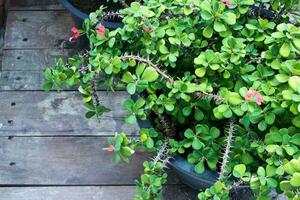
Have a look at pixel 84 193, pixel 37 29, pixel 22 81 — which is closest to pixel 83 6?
pixel 37 29

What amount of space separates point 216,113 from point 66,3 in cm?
84

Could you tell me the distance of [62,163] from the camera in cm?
157

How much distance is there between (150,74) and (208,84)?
14 cm

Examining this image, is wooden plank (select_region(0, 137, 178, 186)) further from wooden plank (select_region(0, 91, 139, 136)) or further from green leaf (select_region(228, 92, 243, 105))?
green leaf (select_region(228, 92, 243, 105))

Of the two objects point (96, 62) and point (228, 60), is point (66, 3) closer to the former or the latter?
point (96, 62)

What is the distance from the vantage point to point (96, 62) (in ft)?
3.76

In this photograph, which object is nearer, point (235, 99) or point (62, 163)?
point (235, 99)

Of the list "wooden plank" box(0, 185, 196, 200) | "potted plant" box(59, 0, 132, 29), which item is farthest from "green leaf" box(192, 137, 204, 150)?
"potted plant" box(59, 0, 132, 29)

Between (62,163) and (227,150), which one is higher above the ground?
(227,150)

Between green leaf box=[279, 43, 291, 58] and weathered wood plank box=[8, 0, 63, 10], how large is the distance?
1.08m

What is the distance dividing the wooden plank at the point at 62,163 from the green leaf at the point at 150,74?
0.51m

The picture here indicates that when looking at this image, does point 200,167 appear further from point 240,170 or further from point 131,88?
point 131,88

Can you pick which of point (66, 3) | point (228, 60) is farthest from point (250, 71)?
point (66, 3)

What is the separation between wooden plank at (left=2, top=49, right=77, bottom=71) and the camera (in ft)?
5.85
